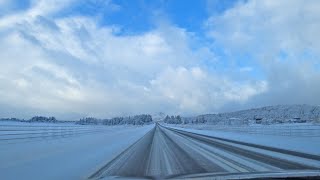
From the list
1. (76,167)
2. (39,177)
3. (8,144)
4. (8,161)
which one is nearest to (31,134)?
(8,144)

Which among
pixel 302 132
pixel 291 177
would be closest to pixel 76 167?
pixel 291 177

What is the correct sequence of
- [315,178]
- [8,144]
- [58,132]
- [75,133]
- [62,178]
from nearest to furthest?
[315,178] → [62,178] → [8,144] → [58,132] → [75,133]

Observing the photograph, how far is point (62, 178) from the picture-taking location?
39.4 feet

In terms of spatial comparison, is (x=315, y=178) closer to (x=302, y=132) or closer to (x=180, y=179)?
(x=180, y=179)

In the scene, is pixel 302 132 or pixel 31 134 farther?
pixel 302 132

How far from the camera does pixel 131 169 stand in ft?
47.4

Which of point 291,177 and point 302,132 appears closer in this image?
point 291,177

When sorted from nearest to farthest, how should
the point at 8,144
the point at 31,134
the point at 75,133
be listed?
1. the point at 8,144
2. the point at 31,134
3. the point at 75,133

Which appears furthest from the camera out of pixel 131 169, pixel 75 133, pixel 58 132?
pixel 75 133

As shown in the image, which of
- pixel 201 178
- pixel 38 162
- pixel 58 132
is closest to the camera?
pixel 201 178

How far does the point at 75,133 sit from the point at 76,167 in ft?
117

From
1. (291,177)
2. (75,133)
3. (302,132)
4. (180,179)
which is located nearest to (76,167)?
(180,179)

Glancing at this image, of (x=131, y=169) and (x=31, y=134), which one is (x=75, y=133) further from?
(x=131, y=169)

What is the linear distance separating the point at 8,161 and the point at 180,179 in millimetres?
10968
